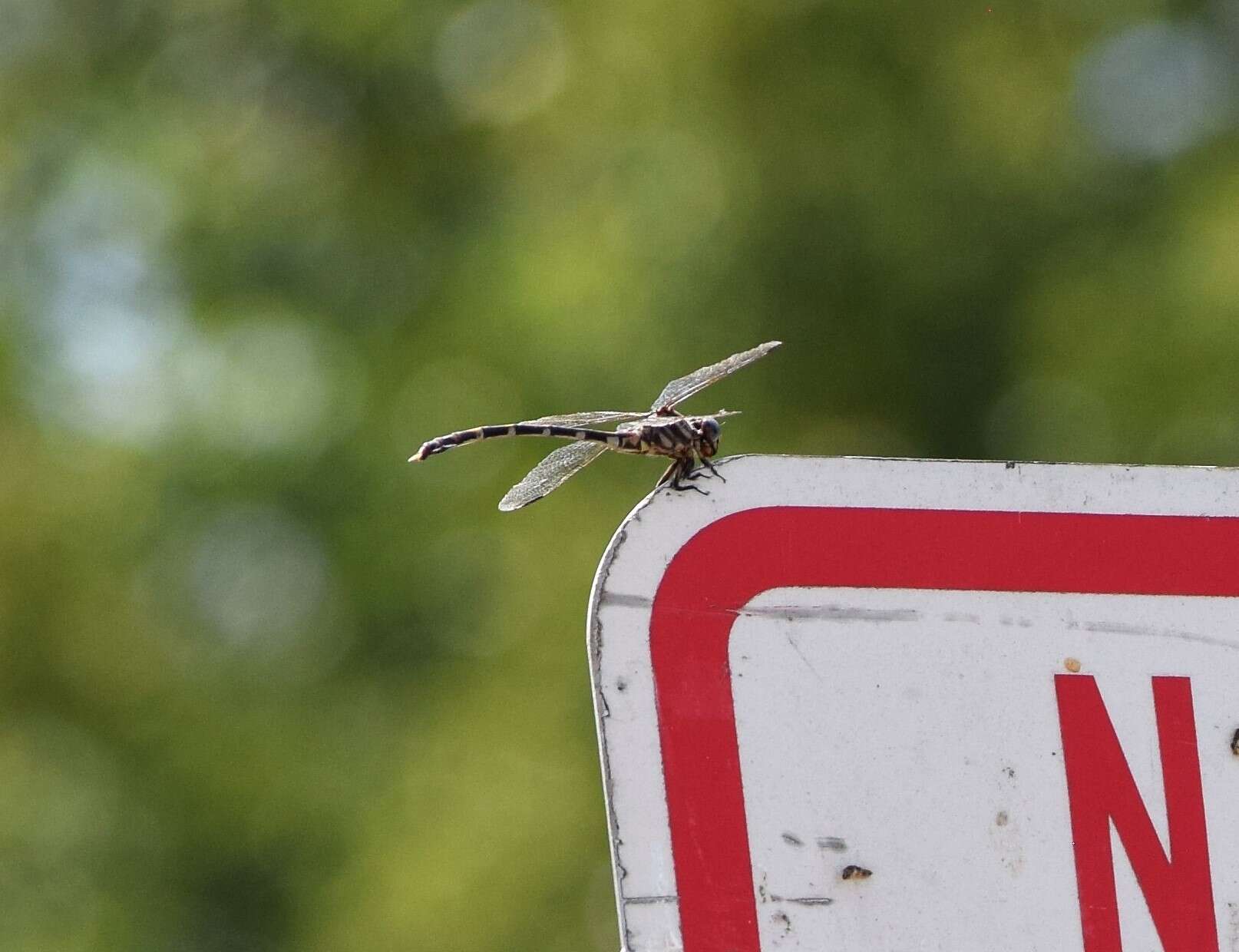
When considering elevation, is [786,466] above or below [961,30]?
below

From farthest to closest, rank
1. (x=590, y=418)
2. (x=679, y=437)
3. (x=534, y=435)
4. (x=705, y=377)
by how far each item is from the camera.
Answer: (x=705, y=377), (x=590, y=418), (x=534, y=435), (x=679, y=437)

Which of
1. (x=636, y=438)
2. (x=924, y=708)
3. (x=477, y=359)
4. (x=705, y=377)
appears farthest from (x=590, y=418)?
(x=477, y=359)

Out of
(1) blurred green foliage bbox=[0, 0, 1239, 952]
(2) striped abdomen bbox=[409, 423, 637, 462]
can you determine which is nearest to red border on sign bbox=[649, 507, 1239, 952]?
(2) striped abdomen bbox=[409, 423, 637, 462]

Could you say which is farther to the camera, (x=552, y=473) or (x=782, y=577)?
(x=552, y=473)

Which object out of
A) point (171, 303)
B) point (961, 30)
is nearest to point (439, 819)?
point (171, 303)

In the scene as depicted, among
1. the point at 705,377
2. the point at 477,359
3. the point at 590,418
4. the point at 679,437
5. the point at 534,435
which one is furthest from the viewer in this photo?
the point at 477,359

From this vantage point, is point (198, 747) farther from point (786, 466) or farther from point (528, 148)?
point (786, 466)

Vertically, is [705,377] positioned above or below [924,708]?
above

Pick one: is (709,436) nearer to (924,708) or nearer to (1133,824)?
(924,708)
